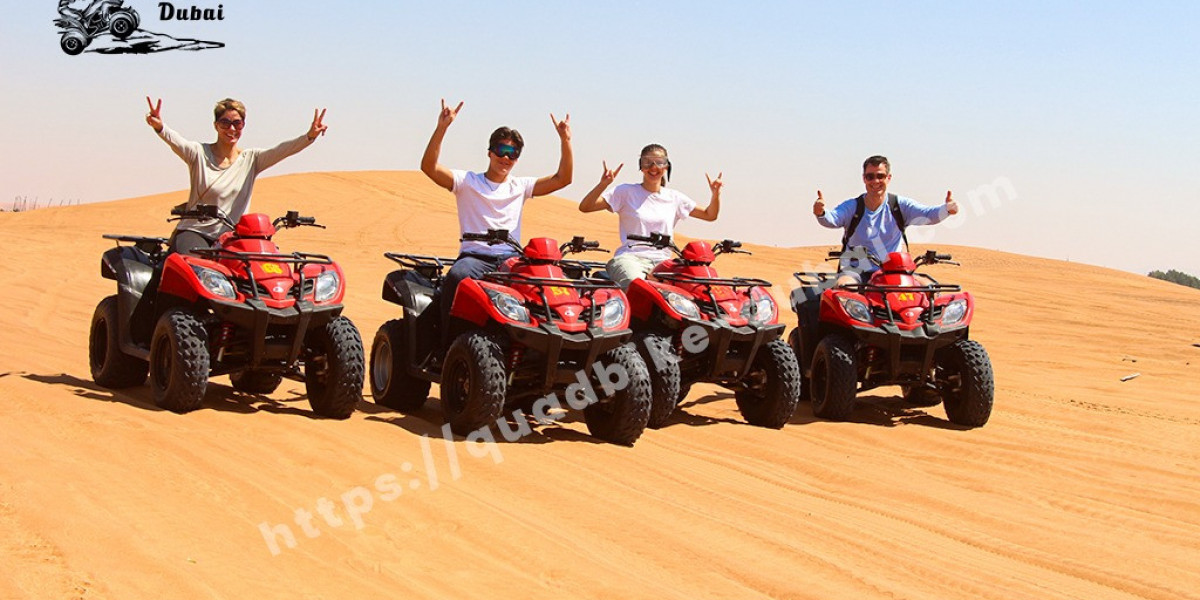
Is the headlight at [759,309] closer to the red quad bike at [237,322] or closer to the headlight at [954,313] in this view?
the headlight at [954,313]

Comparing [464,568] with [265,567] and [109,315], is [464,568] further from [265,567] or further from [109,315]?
[109,315]

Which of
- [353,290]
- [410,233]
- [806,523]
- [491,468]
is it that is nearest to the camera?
[806,523]

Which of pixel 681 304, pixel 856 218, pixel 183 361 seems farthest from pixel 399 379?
pixel 856 218

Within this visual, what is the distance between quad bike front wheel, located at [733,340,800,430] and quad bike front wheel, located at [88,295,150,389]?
4212 millimetres

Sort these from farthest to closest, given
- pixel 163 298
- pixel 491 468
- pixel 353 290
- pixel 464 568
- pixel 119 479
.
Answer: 1. pixel 353 290
2. pixel 163 298
3. pixel 491 468
4. pixel 119 479
5. pixel 464 568

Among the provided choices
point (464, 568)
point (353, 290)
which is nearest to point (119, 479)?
point (464, 568)

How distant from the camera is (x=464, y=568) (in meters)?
4.69

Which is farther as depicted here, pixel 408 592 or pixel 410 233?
pixel 410 233

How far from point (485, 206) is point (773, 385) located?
2376 mm

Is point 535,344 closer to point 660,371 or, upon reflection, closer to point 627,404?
point 627,404

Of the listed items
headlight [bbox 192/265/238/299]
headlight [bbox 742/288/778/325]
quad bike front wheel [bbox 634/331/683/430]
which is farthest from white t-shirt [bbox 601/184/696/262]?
headlight [bbox 192/265/238/299]

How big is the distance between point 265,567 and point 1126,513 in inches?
190

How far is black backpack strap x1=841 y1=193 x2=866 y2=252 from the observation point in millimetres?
10273

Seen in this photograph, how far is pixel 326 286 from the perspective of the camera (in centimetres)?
777
